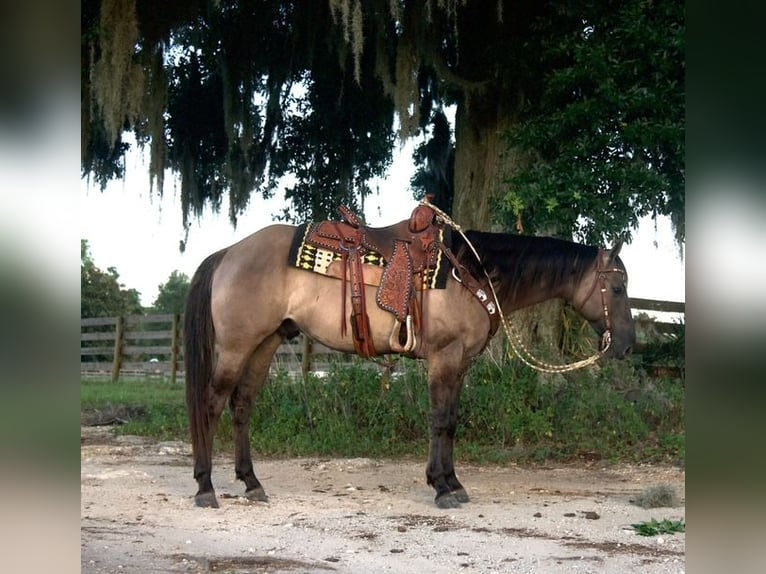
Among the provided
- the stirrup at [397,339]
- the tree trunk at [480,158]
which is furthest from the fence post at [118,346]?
the stirrup at [397,339]

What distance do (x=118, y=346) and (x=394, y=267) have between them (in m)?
9.79

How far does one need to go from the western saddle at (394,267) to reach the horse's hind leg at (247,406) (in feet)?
1.98

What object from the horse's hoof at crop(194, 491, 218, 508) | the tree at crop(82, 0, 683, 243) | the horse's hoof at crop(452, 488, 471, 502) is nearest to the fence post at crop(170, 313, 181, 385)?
the tree at crop(82, 0, 683, 243)

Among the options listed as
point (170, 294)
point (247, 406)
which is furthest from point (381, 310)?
point (170, 294)

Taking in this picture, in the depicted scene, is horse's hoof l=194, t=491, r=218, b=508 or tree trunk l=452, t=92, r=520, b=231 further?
tree trunk l=452, t=92, r=520, b=231

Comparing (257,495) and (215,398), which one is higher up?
(215,398)

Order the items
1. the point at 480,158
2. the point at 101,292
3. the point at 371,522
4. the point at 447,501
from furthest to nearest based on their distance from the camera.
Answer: the point at 101,292 < the point at 480,158 < the point at 447,501 < the point at 371,522

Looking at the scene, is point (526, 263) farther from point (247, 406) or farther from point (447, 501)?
point (247, 406)

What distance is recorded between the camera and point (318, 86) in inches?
351

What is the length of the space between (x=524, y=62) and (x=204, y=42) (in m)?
3.61

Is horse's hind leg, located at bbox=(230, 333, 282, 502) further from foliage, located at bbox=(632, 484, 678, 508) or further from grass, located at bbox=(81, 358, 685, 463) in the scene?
foliage, located at bbox=(632, 484, 678, 508)

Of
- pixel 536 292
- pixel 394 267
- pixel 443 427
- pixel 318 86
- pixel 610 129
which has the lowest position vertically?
pixel 443 427

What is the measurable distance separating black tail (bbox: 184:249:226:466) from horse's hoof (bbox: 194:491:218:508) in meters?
0.25

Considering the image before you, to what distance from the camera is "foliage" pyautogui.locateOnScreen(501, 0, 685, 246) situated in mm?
6418
